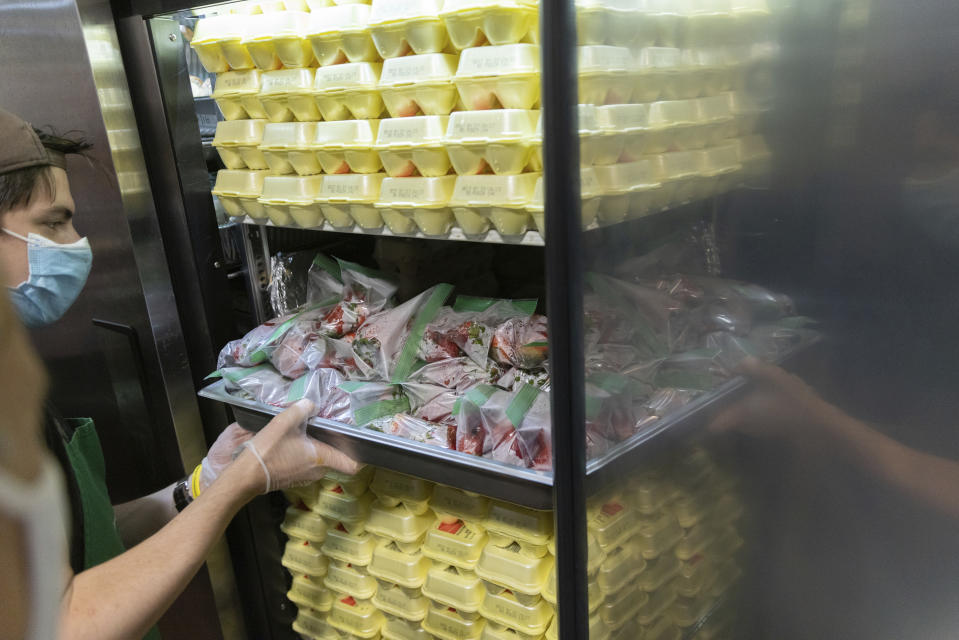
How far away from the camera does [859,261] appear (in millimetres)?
845

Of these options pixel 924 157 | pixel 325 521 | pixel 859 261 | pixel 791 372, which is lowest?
pixel 325 521

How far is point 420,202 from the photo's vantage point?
1.33m

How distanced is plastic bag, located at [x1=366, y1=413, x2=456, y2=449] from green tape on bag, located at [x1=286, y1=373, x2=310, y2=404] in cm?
21

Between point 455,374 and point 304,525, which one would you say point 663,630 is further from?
point 304,525

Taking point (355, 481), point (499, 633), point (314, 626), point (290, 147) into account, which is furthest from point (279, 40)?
point (314, 626)

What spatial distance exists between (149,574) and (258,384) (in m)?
0.65

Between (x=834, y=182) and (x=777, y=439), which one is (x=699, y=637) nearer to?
(x=777, y=439)

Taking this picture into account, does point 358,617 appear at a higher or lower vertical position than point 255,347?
lower

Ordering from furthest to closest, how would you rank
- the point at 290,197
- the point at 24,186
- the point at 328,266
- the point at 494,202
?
the point at 328,266 < the point at 290,197 < the point at 24,186 < the point at 494,202

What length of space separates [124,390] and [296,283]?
0.56 metres

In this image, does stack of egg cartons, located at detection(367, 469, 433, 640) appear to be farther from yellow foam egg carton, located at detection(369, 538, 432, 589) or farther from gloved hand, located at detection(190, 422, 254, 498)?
gloved hand, located at detection(190, 422, 254, 498)

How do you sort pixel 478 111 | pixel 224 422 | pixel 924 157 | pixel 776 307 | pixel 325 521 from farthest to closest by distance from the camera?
1. pixel 224 422
2. pixel 325 521
3. pixel 478 111
4. pixel 776 307
5. pixel 924 157

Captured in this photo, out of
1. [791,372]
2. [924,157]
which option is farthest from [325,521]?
[924,157]

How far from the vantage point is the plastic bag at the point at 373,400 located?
59.7 inches
